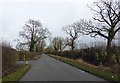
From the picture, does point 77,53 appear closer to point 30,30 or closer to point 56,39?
point 30,30

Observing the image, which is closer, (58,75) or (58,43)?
(58,75)

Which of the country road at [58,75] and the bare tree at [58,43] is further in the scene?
the bare tree at [58,43]

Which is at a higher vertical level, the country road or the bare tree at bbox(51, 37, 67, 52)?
the bare tree at bbox(51, 37, 67, 52)

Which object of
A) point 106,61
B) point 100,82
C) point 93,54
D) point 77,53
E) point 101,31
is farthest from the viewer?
point 77,53

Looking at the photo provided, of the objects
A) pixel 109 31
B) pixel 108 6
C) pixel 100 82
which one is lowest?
pixel 100 82

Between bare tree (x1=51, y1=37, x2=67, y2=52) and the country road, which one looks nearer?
the country road

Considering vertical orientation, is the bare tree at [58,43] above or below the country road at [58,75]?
above

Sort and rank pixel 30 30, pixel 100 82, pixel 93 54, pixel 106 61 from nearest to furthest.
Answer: pixel 100 82 → pixel 106 61 → pixel 93 54 → pixel 30 30

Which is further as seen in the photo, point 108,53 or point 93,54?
point 93,54

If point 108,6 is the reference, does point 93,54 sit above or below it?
below

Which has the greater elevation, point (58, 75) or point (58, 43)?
point (58, 43)

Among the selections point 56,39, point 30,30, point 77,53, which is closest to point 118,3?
point 77,53

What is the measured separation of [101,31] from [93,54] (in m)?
5.23

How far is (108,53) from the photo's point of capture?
4197 cm
